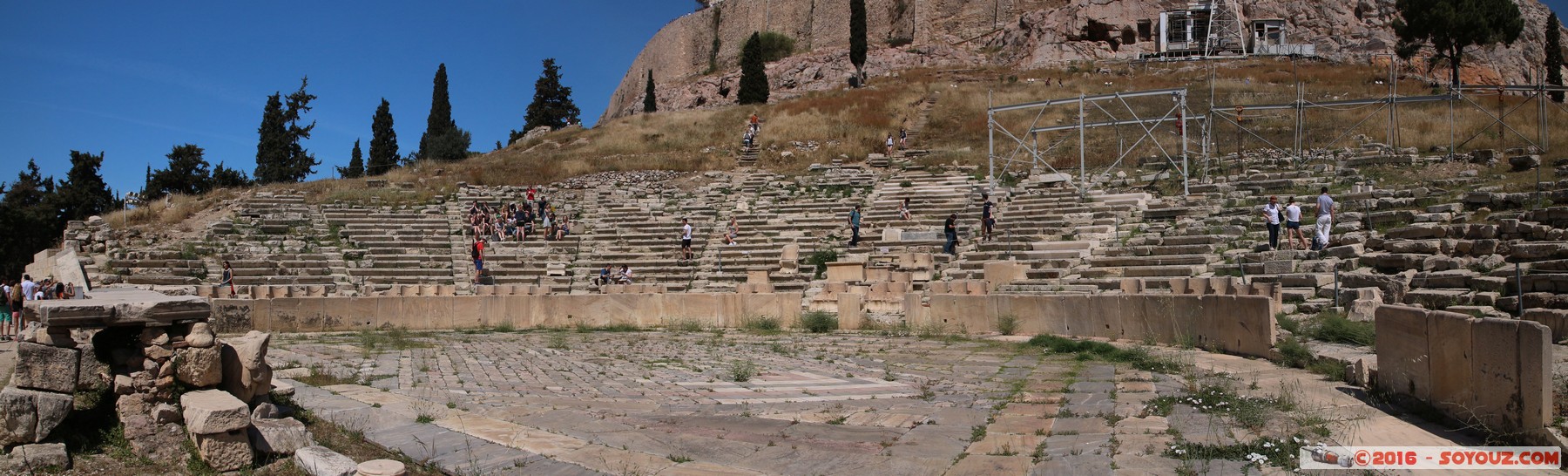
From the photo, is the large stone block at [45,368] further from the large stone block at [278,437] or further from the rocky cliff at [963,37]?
the rocky cliff at [963,37]

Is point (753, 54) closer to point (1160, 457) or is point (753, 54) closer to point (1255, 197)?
point (1255, 197)

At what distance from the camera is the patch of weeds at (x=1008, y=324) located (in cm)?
1439

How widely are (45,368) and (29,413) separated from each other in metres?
0.28

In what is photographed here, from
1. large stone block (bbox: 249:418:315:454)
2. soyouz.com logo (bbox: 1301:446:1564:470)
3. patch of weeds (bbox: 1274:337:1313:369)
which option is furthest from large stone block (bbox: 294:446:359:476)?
patch of weeds (bbox: 1274:337:1313:369)

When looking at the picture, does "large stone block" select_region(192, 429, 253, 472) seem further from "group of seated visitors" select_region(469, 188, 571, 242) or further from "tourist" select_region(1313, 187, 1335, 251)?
"group of seated visitors" select_region(469, 188, 571, 242)

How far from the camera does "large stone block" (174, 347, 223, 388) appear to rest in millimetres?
6090

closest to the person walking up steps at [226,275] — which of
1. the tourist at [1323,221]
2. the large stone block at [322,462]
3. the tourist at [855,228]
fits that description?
the tourist at [855,228]

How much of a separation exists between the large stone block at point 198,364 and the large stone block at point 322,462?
867mm

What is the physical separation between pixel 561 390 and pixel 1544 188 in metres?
16.3

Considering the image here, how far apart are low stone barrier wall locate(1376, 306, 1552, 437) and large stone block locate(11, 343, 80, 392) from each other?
8.09 meters

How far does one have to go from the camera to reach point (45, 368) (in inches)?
222

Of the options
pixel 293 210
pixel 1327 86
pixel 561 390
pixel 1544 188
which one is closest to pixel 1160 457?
pixel 561 390

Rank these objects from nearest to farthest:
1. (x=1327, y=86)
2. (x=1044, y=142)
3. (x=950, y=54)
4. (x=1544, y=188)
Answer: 1. (x=1544, y=188)
2. (x=1044, y=142)
3. (x=1327, y=86)
4. (x=950, y=54)

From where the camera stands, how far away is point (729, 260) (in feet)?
74.8
